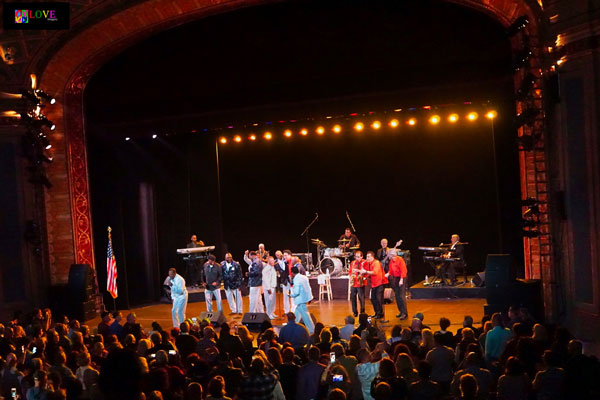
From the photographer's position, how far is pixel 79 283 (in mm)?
17672

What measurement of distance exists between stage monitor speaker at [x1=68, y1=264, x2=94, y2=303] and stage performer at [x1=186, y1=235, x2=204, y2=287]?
4.35 meters

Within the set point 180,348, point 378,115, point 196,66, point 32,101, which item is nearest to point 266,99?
point 196,66

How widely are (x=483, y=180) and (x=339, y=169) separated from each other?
4449mm

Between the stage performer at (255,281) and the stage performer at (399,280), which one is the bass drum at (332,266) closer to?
the stage performer at (255,281)

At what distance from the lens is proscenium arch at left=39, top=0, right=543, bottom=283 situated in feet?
56.9

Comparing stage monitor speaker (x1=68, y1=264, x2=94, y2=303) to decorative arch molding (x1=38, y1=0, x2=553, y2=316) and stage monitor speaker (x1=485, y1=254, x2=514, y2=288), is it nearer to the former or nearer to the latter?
decorative arch molding (x1=38, y1=0, x2=553, y2=316)

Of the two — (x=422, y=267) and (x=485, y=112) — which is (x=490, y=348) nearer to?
(x=485, y=112)

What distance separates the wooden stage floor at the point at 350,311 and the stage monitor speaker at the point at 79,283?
0.67 m

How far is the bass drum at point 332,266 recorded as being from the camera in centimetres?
2062

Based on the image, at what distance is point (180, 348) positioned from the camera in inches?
399

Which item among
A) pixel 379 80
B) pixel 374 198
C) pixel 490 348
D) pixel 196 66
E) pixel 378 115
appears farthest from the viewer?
pixel 374 198

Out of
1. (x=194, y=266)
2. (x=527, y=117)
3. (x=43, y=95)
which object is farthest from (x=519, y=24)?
(x=194, y=266)

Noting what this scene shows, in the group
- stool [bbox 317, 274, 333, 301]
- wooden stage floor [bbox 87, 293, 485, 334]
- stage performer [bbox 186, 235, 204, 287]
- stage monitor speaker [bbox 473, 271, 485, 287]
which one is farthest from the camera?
stage performer [bbox 186, 235, 204, 287]

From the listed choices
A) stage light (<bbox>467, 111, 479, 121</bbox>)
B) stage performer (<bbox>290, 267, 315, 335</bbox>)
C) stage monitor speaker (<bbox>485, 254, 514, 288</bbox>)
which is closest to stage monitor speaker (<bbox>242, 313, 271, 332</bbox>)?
stage performer (<bbox>290, 267, 315, 335</bbox>)
